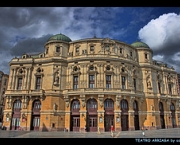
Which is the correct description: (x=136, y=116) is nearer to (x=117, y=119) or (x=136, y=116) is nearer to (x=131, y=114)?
(x=131, y=114)

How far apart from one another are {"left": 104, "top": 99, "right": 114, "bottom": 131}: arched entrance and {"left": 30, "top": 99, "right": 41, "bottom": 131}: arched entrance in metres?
13.6

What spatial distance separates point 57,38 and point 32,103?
1553 centimetres

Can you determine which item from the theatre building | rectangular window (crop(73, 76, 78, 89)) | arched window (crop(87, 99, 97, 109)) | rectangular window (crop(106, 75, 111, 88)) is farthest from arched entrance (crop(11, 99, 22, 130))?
rectangular window (crop(106, 75, 111, 88))

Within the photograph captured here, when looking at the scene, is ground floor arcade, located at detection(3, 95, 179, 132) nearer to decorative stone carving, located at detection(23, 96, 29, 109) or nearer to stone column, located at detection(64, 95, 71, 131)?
stone column, located at detection(64, 95, 71, 131)

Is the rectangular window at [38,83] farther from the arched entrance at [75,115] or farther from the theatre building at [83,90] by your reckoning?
the arched entrance at [75,115]

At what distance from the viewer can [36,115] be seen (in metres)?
33.9

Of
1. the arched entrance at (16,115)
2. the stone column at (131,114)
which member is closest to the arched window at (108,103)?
the stone column at (131,114)

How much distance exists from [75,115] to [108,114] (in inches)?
258

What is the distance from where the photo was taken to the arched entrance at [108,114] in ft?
104

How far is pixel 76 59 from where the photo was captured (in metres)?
35.5

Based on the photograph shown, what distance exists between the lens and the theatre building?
32.2 meters

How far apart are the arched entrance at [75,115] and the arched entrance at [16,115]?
1127 cm
